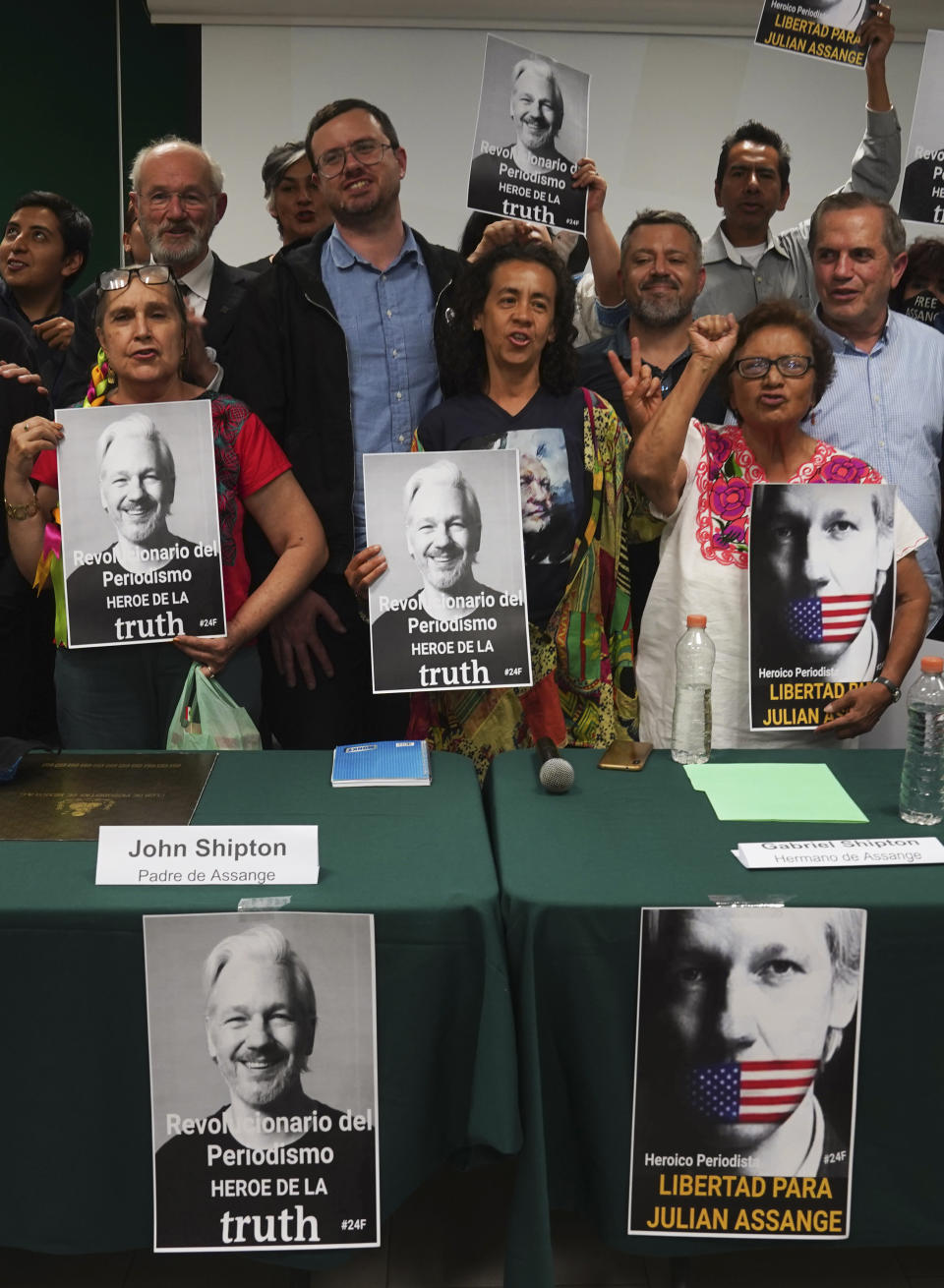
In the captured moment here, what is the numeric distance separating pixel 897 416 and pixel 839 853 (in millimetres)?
1461

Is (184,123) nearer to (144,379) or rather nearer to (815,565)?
(144,379)

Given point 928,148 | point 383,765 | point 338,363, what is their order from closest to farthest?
point 383,765 → point 338,363 → point 928,148

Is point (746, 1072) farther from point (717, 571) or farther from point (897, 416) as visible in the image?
point (897, 416)

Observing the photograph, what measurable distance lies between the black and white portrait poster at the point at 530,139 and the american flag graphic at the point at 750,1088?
2127 millimetres

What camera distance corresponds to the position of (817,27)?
349 cm

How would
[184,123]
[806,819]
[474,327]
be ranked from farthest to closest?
[184,123] < [474,327] < [806,819]

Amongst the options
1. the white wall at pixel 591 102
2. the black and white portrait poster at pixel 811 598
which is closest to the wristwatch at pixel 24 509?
the black and white portrait poster at pixel 811 598

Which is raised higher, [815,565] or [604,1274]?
[815,565]

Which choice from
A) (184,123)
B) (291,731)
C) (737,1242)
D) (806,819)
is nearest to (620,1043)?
(737,1242)

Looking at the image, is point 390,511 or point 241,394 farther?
point 241,394

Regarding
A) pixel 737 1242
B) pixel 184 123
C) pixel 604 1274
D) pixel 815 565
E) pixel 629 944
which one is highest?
pixel 184 123

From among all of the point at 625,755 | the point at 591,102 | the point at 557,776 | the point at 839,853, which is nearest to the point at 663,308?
the point at 625,755

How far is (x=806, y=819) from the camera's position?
209cm

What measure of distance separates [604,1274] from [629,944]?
711 millimetres
